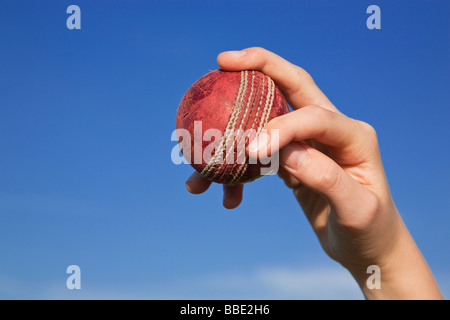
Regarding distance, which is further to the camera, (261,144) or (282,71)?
(282,71)

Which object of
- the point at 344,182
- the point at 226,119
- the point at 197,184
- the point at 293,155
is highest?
the point at 226,119

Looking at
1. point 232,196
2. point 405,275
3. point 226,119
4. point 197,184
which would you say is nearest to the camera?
point 226,119

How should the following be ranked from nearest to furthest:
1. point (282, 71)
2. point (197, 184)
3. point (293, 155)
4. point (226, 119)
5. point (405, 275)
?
point (293, 155) < point (226, 119) < point (405, 275) < point (282, 71) < point (197, 184)

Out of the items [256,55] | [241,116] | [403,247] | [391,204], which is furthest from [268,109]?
[403,247]

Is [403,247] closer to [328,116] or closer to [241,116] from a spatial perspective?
[328,116]

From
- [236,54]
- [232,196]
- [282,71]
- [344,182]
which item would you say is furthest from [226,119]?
[232,196]

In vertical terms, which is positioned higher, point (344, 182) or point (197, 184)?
point (197, 184)

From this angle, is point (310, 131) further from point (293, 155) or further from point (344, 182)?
point (344, 182)
